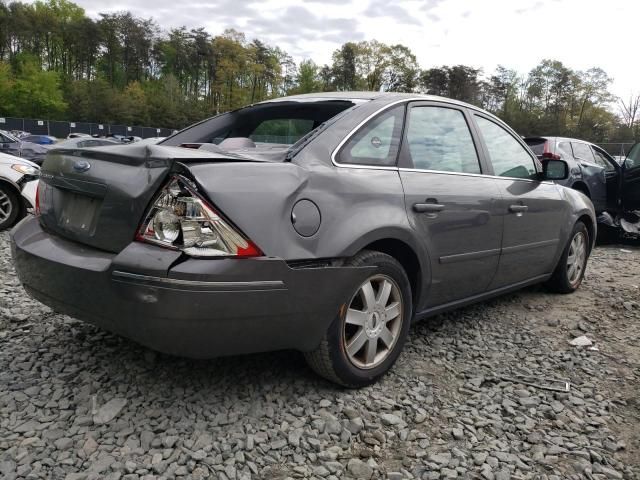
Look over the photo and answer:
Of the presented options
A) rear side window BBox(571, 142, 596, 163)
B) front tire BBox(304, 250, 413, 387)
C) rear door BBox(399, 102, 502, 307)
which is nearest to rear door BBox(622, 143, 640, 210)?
rear side window BBox(571, 142, 596, 163)

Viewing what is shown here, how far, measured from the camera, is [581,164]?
8453 millimetres

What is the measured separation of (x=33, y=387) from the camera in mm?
2535

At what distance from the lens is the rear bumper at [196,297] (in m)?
2.05

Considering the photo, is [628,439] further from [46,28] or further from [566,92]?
[46,28]

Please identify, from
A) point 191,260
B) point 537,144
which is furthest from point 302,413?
point 537,144

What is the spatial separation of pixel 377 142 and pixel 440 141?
0.62m

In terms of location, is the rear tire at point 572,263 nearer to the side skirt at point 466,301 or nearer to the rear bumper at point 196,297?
the side skirt at point 466,301

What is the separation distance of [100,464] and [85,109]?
72.5m

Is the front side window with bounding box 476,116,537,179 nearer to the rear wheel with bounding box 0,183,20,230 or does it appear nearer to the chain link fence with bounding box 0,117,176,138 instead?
the rear wheel with bounding box 0,183,20,230

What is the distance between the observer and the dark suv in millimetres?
8203

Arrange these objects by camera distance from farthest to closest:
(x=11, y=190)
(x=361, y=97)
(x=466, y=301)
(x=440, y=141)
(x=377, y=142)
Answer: (x=11, y=190) < (x=466, y=301) < (x=440, y=141) < (x=361, y=97) < (x=377, y=142)

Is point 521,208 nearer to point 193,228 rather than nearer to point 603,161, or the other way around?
point 193,228

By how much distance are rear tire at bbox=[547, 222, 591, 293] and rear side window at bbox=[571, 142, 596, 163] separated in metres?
4.22

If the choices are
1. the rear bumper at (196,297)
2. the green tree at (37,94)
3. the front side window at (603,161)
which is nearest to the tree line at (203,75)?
the green tree at (37,94)
